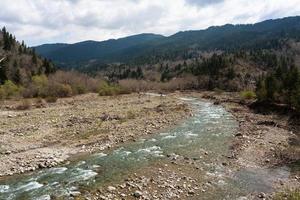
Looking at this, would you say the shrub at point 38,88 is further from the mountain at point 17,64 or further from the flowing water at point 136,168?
the flowing water at point 136,168

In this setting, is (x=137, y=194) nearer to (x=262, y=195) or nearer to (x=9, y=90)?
(x=262, y=195)

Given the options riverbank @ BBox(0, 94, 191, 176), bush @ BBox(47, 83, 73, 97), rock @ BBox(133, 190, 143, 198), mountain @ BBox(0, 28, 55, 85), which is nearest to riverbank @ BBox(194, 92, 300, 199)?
rock @ BBox(133, 190, 143, 198)

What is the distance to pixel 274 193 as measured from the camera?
2291 centimetres

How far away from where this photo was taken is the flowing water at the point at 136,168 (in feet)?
75.5

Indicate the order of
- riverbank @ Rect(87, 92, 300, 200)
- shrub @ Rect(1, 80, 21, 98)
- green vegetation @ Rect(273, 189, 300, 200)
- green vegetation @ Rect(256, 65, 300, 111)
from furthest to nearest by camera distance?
shrub @ Rect(1, 80, 21, 98)
green vegetation @ Rect(256, 65, 300, 111)
riverbank @ Rect(87, 92, 300, 200)
green vegetation @ Rect(273, 189, 300, 200)

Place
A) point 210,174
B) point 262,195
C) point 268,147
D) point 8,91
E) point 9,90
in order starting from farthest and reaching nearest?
point 9,90 → point 8,91 → point 268,147 → point 210,174 → point 262,195

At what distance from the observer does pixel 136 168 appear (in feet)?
90.8

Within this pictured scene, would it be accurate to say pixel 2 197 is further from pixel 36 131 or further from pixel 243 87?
pixel 243 87

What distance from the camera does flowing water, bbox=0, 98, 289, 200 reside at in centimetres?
2302

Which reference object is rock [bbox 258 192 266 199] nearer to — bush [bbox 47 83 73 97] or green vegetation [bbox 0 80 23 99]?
green vegetation [bbox 0 80 23 99]

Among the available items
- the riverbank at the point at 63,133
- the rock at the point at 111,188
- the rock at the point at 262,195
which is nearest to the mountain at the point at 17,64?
the riverbank at the point at 63,133

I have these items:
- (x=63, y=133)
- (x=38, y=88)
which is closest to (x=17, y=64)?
(x=38, y=88)

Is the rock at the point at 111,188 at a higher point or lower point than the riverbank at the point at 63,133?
higher

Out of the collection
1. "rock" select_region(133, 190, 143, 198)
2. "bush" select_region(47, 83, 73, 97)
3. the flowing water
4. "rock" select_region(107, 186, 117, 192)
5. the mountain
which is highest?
the mountain
